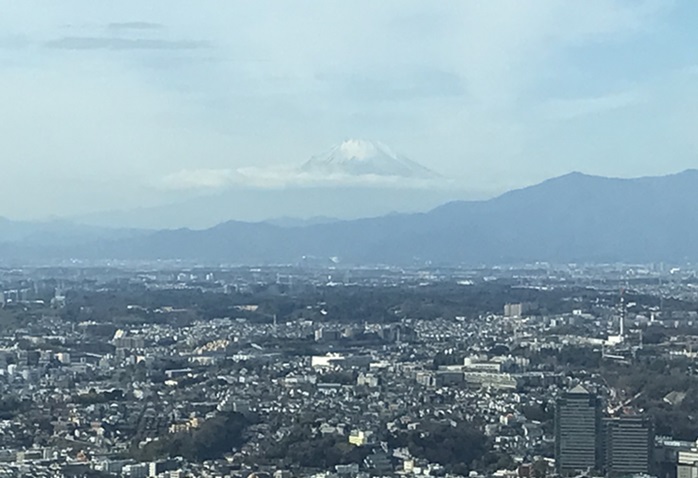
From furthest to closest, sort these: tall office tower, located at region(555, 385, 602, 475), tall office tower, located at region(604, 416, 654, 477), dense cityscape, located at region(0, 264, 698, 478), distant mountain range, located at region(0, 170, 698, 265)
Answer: distant mountain range, located at region(0, 170, 698, 265), dense cityscape, located at region(0, 264, 698, 478), tall office tower, located at region(555, 385, 602, 475), tall office tower, located at region(604, 416, 654, 477)

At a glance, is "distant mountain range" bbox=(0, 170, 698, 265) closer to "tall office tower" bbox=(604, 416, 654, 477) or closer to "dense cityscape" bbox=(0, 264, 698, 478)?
"dense cityscape" bbox=(0, 264, 698, 478)

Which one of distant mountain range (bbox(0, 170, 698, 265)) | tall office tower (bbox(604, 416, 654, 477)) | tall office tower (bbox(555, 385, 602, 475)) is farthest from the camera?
distant mountain range (bbox(0, 170, 698, 265))

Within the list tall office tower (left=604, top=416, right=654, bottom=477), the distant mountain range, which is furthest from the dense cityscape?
the distant mountain range

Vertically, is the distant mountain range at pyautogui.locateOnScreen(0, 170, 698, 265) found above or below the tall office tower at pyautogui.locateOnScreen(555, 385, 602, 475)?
above

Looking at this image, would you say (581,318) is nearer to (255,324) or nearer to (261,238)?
(255,324)

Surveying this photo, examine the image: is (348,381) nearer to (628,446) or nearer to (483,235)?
(628,446)

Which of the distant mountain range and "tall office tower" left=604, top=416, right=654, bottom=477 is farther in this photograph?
the distant mountain range

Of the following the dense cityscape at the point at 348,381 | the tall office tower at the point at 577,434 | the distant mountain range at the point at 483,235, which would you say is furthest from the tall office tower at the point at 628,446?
the distant mountain range at the point at 483,235

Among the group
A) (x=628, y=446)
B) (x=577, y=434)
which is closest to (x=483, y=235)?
(x=577, y=434)
